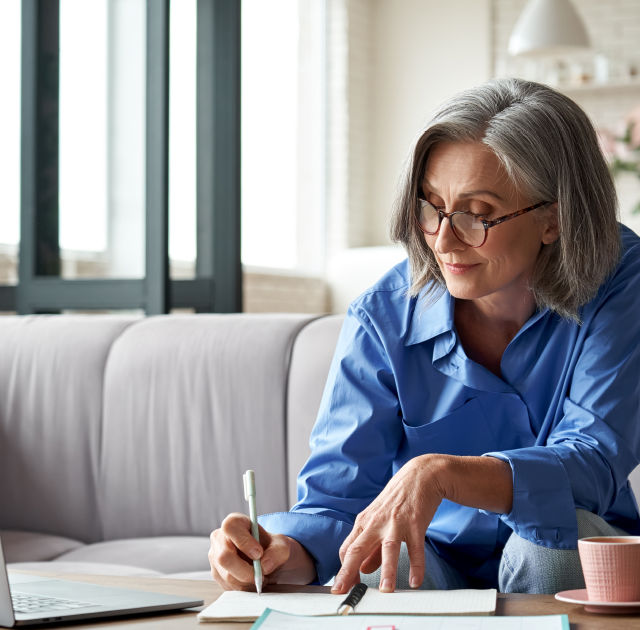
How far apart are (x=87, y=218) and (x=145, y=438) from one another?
1.34 m

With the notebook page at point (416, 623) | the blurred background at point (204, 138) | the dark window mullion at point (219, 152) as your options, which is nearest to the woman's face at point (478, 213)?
the blurred background at point (204, 138)

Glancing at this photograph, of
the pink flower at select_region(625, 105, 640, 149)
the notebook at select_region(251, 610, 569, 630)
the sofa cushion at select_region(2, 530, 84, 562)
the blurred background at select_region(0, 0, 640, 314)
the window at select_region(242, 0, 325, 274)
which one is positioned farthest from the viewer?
the window at select_region(242, 0, 325, 274)

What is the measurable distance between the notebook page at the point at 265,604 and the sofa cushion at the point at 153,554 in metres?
0.89

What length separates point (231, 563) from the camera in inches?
39.8

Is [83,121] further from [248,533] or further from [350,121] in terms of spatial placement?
[350,121]

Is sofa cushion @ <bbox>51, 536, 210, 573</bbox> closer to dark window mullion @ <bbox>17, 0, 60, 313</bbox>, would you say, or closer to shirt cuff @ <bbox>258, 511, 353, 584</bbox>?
shirt cuff @ <bbox>258, 511, 353, 584</bbox>

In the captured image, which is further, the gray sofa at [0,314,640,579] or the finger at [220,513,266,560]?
the gray sofa at [0,314,640,579]

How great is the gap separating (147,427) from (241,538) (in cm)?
120

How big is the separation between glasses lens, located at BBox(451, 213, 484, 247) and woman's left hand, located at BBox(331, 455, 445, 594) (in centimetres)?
37

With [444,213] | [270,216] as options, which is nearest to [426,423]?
[444,213]

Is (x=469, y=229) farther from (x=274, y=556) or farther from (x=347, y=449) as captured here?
(x=274, y=556)

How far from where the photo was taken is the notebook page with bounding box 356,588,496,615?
86 centimetres

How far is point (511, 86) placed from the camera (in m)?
1.30

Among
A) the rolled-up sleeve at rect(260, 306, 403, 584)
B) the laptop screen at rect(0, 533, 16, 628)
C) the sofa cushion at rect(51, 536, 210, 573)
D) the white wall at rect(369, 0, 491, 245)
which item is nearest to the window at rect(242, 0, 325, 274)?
the white wall at rect(369, 0, 491, 245)
